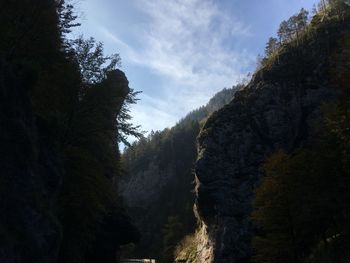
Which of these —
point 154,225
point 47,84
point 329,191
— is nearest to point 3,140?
point 47,84

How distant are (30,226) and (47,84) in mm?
11169

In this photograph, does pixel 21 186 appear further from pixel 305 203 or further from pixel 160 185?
pixel 160 185

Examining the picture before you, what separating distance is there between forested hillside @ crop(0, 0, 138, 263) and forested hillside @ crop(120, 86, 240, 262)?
7997 cm

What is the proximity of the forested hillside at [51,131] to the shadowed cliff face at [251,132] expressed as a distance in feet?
83.3

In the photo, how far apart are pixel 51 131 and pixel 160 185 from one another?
12583 cm

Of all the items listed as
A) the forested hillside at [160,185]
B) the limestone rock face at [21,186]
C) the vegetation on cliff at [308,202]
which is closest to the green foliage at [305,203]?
the vegetation on cliff at [308,202]

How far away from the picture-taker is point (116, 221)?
1588 inches

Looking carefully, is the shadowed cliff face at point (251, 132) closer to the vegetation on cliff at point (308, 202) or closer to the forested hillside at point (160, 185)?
the vegetation on cliff at point (308, 202)

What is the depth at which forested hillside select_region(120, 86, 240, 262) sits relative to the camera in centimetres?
11969

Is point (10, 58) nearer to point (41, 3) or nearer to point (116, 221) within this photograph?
point (41, 3)

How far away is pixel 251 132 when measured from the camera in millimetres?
59031

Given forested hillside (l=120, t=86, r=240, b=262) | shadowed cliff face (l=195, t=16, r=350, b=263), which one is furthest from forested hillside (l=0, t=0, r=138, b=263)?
forested hillside (l=120, t=86, r=240, b=262)

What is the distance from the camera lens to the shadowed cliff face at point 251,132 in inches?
2100

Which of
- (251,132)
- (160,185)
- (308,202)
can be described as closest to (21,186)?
(308,202)
